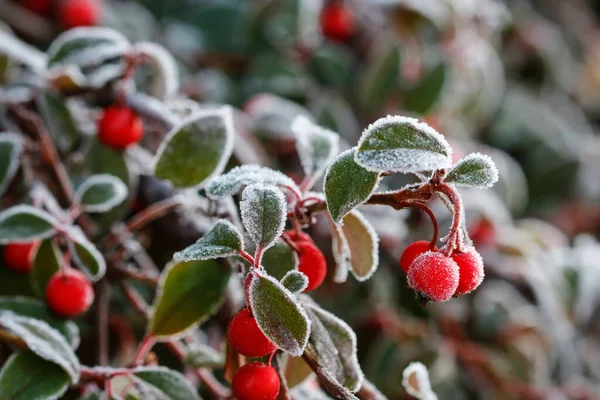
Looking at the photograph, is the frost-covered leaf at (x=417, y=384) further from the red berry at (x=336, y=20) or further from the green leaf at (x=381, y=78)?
the red berry at (x=336, y=20)

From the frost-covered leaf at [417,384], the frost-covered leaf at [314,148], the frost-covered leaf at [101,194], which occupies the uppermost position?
the frost-covered leaf at [314,148]

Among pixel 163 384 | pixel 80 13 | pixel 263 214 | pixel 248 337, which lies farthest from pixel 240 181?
pixel 80 13

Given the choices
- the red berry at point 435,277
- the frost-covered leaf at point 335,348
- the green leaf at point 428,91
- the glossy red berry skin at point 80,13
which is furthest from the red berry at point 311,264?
the glossy red berry skin at point 80,13

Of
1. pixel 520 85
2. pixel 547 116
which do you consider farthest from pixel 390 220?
pixel 520 85

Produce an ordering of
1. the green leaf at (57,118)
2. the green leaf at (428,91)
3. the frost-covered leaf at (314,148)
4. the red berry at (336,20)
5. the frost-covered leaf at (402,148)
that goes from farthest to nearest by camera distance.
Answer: the red berry at (336,20)
the green leaf at (428,91)
the green leaf at (57,118)
the frost-covered leaf at (314,148)
the frost-covered leaf at (402,148)

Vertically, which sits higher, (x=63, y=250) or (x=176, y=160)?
(x=176, y=160)

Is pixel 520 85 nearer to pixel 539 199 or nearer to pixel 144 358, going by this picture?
pixel 539 199
